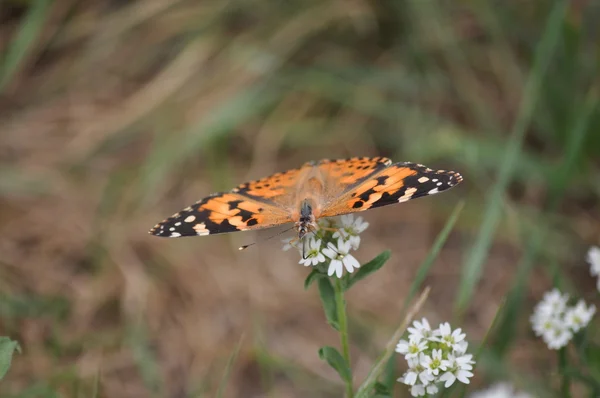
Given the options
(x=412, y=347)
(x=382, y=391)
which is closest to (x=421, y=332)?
(x=412, y=347)

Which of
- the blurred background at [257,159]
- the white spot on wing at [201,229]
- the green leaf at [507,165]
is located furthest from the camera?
the blurred background at [257,159]

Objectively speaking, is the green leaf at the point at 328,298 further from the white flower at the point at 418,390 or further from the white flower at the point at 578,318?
the white flower at the point at 578,318

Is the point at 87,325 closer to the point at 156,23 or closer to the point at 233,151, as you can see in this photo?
the point at 233,151

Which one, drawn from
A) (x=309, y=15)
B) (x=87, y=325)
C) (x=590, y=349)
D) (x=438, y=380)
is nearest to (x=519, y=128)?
(x=590, y=349)

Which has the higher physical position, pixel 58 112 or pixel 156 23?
pixel 156 23

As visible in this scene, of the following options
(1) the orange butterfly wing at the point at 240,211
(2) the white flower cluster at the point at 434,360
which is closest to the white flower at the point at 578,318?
(2) the white flower cluster at the point at 434,360

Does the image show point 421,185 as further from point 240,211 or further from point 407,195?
point 240,211
